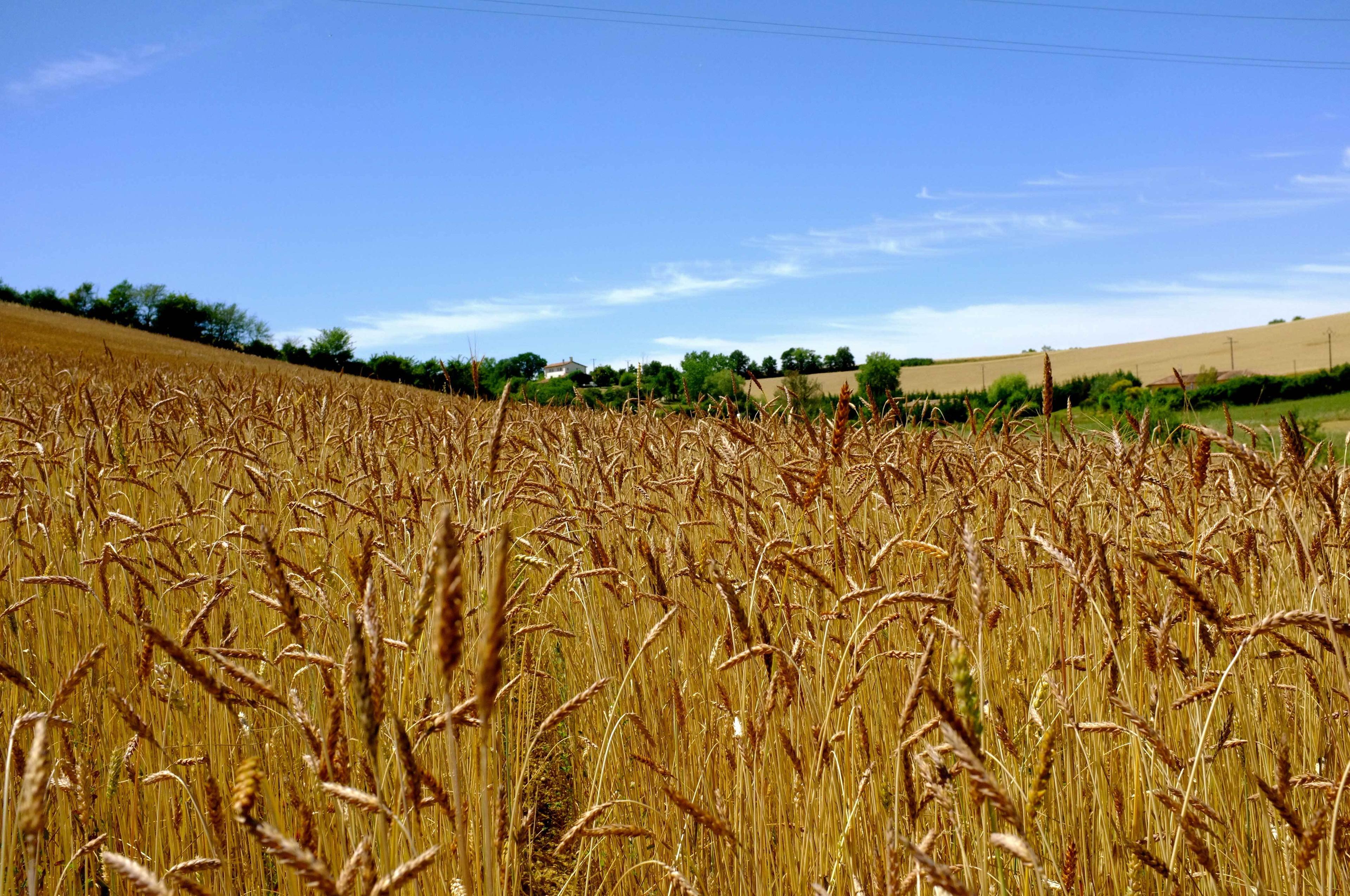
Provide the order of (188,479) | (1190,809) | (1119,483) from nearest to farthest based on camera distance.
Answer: (1190,809) < (1119,483) < (188,479)

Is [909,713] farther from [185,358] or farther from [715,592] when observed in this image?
[185,358]

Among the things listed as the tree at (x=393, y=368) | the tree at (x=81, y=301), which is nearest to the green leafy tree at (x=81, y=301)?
the tree at (x=81, y=301)

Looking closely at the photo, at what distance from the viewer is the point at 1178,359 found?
5931 cm

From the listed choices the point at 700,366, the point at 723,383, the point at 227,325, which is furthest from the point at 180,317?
the point at 723,383

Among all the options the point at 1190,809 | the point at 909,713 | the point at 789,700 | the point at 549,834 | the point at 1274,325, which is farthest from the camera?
the point at 1274,325

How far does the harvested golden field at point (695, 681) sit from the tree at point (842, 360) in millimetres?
68213

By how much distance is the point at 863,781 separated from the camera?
136 cm

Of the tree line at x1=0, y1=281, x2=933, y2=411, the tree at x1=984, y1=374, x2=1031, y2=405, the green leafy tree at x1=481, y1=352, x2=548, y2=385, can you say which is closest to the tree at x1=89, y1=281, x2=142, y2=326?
the tree line at x1=0, y1=281, x2=933, y2=411

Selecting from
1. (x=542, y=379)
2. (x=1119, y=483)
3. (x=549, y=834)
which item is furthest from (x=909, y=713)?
(x=542, y=379)

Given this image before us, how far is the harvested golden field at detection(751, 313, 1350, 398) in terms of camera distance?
164ft

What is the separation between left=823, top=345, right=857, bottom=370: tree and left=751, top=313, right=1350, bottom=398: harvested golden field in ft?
15.0

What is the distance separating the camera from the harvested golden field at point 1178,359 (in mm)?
50125

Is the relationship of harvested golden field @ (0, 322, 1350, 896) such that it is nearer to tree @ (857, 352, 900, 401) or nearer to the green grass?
the green grass

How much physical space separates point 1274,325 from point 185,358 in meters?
72.0
